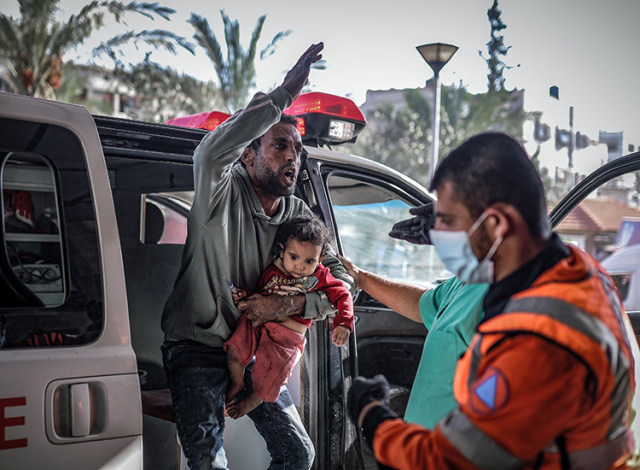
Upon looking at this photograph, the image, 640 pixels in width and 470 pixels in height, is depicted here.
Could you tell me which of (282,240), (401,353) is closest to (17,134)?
(282,240)

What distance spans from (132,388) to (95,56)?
12608 mm

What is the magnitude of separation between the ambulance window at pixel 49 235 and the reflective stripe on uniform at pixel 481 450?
49.0 inches

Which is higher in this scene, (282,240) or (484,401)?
(282,240)

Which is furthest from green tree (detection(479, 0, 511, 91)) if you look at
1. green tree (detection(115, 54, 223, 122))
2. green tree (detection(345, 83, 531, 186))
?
green tree (detection(115, 54, 223, 122))

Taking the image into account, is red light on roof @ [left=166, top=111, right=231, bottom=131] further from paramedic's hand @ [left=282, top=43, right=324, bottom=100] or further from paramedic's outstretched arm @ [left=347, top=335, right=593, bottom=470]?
paramedic's outstretched arm @ [left=347, top=335, right=593, bottom=470]

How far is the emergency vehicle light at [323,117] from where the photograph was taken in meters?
3.07

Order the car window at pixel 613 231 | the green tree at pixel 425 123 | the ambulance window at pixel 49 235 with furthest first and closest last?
the green tree at pixel 425 123
the car window at pixel 613 231
the ambulance window at pixel 49 235

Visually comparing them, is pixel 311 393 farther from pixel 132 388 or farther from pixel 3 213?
pixel 3 213

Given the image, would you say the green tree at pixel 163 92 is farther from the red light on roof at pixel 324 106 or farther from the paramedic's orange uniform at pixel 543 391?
the paramedic's orange uniform at pixel 543 391

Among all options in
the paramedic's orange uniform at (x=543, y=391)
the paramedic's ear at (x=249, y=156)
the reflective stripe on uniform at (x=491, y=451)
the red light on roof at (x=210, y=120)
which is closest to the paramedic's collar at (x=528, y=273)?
the paramedic's orange uniform at (x=543, y=391)

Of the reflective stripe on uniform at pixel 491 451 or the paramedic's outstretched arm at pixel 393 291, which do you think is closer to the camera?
the reflective stripe on uniform at pixel 491 451

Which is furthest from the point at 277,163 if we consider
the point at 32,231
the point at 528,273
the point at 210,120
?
the point at 528,273

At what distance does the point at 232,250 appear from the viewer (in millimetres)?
2426

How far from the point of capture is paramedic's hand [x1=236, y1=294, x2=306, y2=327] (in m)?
2.37
